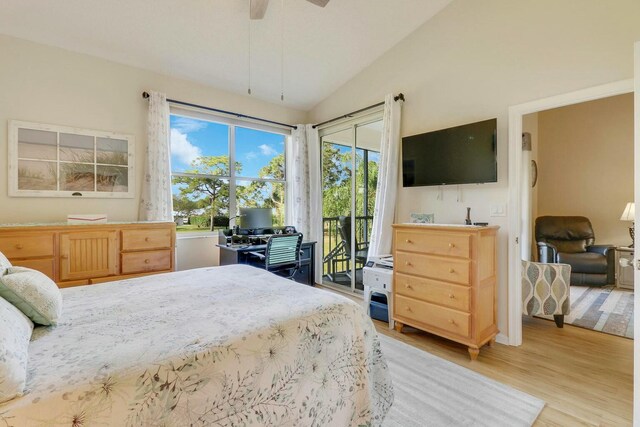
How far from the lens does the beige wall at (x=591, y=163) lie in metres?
4.38

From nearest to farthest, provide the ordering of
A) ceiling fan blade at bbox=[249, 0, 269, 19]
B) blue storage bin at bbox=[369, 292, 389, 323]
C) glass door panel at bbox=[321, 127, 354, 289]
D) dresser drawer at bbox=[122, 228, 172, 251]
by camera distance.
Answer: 1. ceiling fan blade at bbox=[249, 0, 269, 19]
2. dresser drawer at bbox=[122, 228, 172, 251]
3. blue storage bin at bbox=[369, 292, 389, 323]
4. glass door panel at bbox=[321, 127, 354, 289]

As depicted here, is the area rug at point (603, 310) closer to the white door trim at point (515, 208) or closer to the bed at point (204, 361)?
the white door trim at point (515, 208)

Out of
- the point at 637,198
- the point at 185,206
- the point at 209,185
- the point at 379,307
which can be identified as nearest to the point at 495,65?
the point at 637,198

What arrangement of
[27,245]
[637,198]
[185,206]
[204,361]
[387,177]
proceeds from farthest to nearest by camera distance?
[185,206], [387,177], [27,245], [637,198], [204,361]

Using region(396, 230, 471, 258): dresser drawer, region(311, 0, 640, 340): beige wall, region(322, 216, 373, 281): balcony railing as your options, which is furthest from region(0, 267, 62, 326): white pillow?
region(322, 216, 373, 281): balcony railing

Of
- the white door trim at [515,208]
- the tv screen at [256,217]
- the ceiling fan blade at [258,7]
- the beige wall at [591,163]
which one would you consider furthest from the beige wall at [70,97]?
the beige wall at [591,163]

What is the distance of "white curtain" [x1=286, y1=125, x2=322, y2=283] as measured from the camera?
4.41 metres

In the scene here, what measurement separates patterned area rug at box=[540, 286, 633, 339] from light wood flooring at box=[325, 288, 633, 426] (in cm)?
19

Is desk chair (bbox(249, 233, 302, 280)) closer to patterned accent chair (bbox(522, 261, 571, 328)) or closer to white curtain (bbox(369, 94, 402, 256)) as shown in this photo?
white curtain (bbox(369, 94, 402, 256))

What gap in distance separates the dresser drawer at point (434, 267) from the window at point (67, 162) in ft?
9.87

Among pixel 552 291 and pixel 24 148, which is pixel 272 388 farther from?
pixel 24 148

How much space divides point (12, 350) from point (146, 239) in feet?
7.32

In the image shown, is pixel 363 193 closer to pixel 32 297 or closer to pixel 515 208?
pixel 515 208

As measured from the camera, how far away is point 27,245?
2.30 meters
